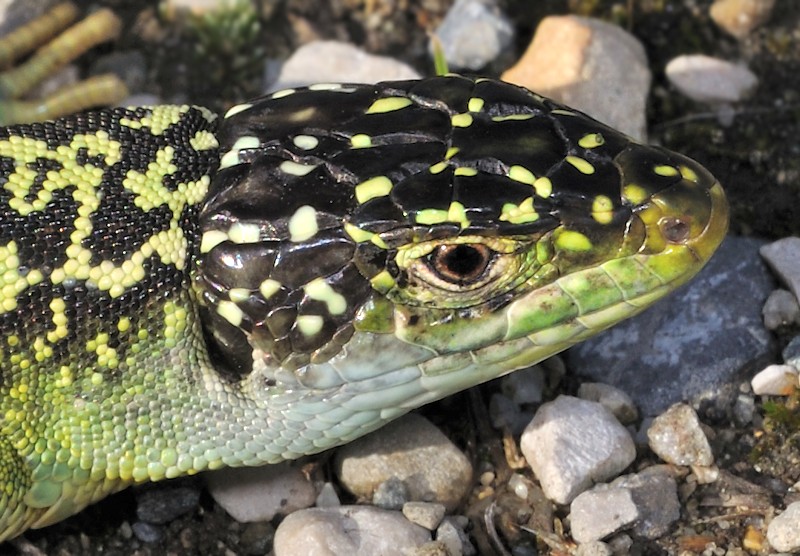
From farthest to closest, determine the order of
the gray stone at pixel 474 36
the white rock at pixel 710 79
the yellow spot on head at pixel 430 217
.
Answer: the gray stone at pixel 474 36
the white rock at pixel 710 79
the yellow spot on head at pixel 430 217

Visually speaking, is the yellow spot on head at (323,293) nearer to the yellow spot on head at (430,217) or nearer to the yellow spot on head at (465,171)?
the yellow spot on head at (430,217)

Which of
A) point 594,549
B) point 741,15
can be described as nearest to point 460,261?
point 594,549

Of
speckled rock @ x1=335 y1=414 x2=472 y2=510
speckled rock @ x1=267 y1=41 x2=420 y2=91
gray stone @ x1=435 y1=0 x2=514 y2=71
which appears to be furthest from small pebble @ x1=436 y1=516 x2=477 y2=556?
gray stone @ x1=435 y1=0 x2=514 y2=71

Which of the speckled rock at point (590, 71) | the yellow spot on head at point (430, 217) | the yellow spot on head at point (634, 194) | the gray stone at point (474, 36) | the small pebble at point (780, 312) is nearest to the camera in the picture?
the yellow spot on head at point (430, 217)

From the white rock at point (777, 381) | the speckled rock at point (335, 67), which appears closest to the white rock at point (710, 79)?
the speckled rock at point (335, 67)

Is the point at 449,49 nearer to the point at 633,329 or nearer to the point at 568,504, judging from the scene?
the point at 633,329

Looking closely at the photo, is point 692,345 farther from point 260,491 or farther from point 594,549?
point 260,491

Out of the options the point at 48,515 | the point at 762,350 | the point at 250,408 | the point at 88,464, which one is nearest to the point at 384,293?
the point at 250,408
